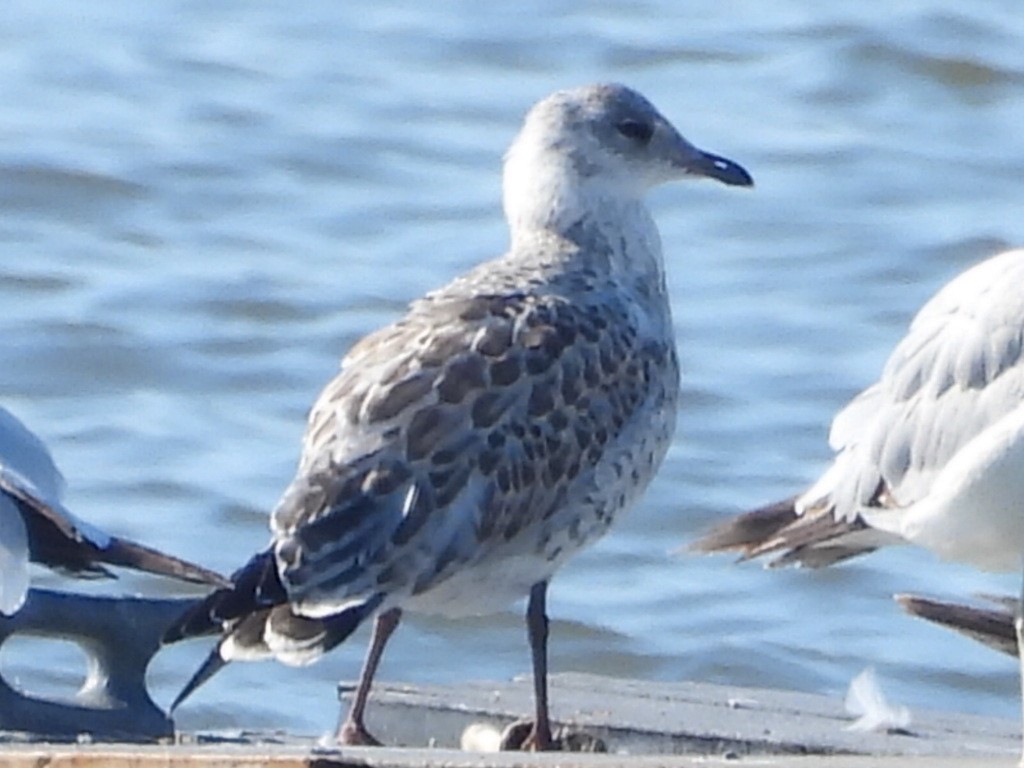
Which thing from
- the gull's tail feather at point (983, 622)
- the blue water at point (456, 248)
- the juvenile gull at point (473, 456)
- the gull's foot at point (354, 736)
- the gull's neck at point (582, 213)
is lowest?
the blue water at point (456, 248)

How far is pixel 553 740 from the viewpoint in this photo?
18.7 ft

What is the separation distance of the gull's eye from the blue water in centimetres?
226

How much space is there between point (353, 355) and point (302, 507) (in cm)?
46

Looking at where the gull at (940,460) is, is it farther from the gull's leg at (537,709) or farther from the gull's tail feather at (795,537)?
the gull's leg at (537,709)

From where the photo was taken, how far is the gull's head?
6.42 metres

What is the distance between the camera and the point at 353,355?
19.6 ft

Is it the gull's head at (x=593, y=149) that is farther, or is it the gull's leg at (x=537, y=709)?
the gull's head at (x=593, y=149)

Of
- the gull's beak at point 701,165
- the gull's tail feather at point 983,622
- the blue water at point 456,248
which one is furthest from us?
the blue water at point 456,248

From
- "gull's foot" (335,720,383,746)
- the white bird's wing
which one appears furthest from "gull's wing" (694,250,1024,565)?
"gull's foot" (335,720,383,746)

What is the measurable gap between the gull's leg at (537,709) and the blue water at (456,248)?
8.02ft

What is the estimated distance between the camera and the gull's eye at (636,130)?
6.48 m

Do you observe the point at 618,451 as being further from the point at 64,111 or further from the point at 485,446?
the point at 64,111

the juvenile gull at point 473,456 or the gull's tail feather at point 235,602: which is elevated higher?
the juvenile gull at point 473,456

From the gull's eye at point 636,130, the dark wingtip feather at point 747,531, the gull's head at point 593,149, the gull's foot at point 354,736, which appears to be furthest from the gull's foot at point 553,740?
the gull's eye at point 636,130
